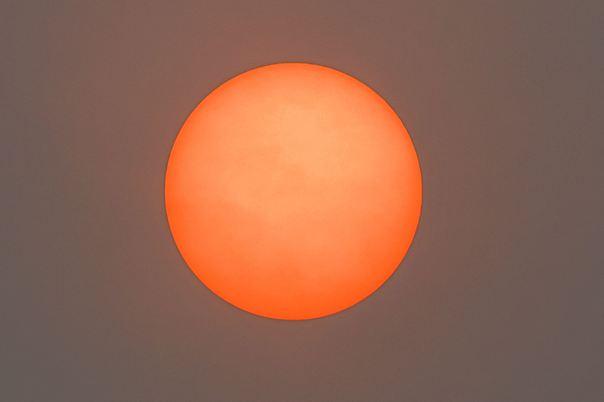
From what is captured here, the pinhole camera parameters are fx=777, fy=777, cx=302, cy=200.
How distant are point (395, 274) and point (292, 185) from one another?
159 cm

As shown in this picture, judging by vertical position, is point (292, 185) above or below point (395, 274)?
below

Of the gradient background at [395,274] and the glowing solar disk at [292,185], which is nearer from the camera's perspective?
the glowing solar disk at [292,185]

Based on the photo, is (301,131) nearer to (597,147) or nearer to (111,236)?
(111,236)

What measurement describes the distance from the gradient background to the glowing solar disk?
1073 mm

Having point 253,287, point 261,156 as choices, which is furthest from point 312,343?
point 261,156

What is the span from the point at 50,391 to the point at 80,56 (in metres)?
2.00

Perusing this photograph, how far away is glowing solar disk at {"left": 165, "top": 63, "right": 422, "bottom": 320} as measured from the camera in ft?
10.1

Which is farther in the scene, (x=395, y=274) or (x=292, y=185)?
(x=395, y=274)

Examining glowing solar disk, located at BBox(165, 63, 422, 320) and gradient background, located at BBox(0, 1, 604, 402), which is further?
gradient background, located at BBox(0, 1, 604, 402)

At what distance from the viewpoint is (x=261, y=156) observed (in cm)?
306

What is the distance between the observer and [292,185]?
3.06m

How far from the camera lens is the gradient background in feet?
13.4

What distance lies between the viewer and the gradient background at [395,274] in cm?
409

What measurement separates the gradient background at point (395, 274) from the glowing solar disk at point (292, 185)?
1.07 m
